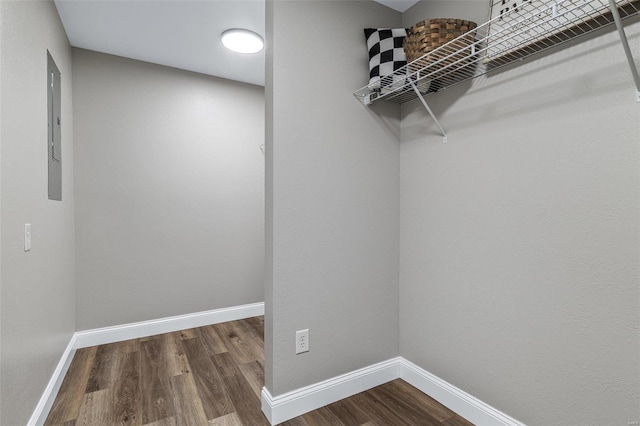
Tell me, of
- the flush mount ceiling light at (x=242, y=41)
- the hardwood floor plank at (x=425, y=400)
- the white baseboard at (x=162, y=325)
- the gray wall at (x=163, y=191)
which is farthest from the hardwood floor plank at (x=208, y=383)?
the flush mount ceiling light at (x=242, y=41)

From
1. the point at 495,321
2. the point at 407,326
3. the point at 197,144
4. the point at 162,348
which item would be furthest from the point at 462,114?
the point at 162,348

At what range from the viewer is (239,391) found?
6.27ft

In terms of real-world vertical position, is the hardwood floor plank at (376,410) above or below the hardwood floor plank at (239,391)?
above

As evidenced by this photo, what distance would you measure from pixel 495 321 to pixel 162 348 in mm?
2332

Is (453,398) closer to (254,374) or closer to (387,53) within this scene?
(254,374)

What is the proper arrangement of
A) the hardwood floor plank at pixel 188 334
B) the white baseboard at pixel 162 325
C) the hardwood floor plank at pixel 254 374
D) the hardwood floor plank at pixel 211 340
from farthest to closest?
the hardwood floor plank at pixel 188 334 < the white baseboard at pixel 162 325 < the hardwood floor plank at pixel 211 340 < the hardwood floor plank at pixel 254 374

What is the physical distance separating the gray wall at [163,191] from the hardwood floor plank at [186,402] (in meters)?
0.98

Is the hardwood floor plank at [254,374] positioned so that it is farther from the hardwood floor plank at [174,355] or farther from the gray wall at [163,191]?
the gray wall at [163,191]

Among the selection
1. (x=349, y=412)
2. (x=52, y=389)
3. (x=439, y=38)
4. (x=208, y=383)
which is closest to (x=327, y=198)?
(x=439, y=38)

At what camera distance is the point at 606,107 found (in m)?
1.19

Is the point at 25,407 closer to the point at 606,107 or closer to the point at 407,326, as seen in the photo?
the point at 407,326

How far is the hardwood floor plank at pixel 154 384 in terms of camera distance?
5.65ft

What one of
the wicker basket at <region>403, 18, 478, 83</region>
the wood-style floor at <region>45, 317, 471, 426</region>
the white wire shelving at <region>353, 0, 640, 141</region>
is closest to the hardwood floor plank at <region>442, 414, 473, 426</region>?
the wood-style floor at <region>45, 317, 471, 426</region>

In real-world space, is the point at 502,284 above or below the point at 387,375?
above
